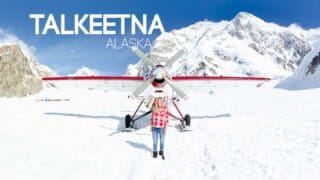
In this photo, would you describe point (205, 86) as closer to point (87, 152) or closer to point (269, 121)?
point (269, 121)

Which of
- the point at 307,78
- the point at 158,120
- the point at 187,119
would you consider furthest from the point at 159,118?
the point at 307,78

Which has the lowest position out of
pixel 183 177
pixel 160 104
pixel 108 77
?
pixel 183 177

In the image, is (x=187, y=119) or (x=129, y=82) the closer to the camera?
(x=187, y=119)

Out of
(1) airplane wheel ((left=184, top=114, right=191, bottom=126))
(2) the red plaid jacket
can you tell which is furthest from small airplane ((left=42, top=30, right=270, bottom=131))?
(2) the red plaid jacket

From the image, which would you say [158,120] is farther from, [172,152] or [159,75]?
[159,75]

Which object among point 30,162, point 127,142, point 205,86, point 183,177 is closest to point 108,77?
point 205,86

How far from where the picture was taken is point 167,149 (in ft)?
34.7

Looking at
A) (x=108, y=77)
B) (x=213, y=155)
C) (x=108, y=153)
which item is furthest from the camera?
(x=108, y=77)

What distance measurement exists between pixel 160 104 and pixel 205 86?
34.8ft

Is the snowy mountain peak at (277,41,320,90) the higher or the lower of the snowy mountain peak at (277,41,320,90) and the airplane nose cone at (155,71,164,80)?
the higher

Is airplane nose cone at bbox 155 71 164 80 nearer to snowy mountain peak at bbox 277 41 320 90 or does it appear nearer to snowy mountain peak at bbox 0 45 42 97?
snowy mountain peak at bbox 277 41 320 90

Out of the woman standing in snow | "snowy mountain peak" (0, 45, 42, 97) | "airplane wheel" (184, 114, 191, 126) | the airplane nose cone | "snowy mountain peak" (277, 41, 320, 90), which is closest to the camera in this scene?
the woman standing in snow

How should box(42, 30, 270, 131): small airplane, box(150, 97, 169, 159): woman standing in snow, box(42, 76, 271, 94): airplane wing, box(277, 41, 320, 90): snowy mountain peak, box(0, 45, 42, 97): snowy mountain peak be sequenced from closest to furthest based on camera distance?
box(150, 97, 169, 159): woman standing in snow
box(42, 30, 270, 131): small airplane
box(42, 76, 271, 94): airplane wing
box(277, 41, 320, 90): snowy mountain peak
box(0, 45, 42, 97): snowy mountain peak

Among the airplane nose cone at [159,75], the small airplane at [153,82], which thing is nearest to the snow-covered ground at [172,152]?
the small airplane at [153,82]
